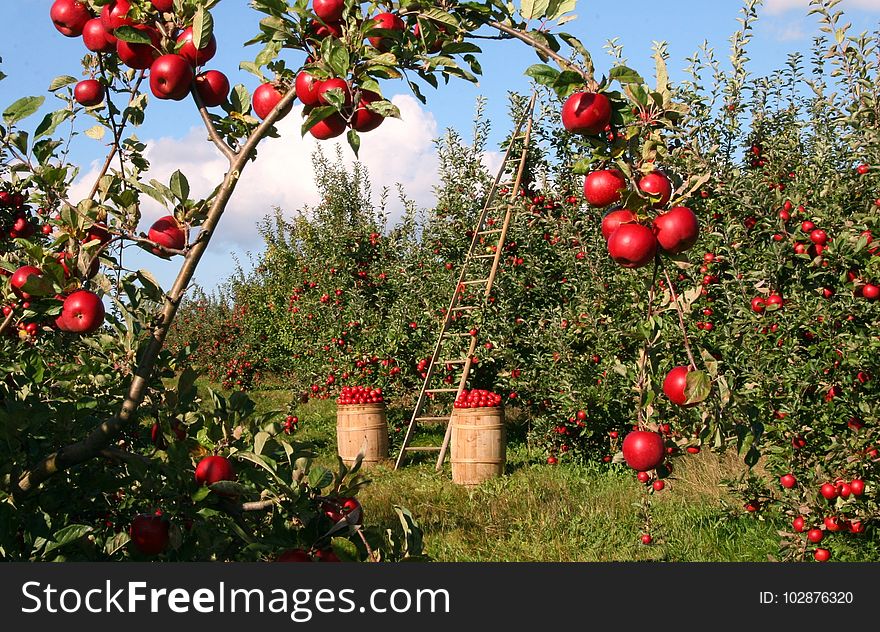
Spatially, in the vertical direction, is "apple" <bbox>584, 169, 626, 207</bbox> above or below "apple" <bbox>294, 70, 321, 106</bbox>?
below

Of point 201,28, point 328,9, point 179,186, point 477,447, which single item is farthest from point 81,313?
point 477,447

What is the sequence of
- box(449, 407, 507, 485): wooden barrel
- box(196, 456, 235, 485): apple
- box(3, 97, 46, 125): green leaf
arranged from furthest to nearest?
box(449, 407, 507, 485): wooden barrel < box(3, 97, 46, 125): green leaf < box(196, 456, 235, 485): apple

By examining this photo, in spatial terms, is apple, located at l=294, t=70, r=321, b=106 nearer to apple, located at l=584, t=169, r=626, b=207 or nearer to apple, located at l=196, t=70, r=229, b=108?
apple, located at l=196, t=70, r=229, b=108

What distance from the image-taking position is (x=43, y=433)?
1818 millimetres

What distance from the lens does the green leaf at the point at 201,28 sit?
1334 millimetres

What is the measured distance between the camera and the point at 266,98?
147cm

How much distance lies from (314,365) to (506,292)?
3.30 m

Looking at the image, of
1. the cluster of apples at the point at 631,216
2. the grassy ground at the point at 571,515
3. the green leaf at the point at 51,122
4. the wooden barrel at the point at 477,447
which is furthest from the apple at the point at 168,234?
the wooden barrel at the point at 477,447

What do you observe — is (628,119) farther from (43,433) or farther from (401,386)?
(401,386)

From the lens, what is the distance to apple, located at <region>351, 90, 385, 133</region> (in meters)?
1.36

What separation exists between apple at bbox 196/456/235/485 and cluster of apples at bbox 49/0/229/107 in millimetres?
680

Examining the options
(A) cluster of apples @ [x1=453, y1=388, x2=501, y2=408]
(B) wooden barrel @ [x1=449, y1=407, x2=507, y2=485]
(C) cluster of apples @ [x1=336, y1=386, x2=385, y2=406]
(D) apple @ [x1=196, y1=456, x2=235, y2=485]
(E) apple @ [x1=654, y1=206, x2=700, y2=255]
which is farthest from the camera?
(C) cluster of apples @ [x1=336, y1=386, x2=385, y2=406]

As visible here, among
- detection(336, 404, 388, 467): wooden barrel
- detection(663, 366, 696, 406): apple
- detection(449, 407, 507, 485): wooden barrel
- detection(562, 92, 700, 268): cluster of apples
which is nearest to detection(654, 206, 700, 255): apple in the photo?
detection(562, 92, 700, 268): cluster of apples

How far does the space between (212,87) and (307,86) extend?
22 centimetres
